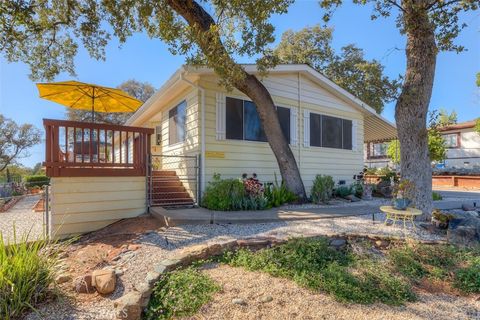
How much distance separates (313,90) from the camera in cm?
896

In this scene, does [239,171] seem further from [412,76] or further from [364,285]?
[364,285]

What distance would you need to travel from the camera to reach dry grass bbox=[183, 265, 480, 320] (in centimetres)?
226

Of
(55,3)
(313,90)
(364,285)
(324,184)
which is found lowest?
(364,285)

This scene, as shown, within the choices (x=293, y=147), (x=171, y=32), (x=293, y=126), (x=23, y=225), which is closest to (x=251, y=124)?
(x=293, y=126)

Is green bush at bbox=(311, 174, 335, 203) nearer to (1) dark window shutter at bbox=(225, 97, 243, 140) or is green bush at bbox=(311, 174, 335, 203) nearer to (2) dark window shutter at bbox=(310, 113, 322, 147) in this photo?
(2) dark window shutter at bbox=(310, 113, 322, 147)

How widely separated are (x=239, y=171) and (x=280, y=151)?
125 centimetres

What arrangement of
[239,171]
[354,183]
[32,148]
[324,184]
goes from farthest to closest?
1. [32,148]
2. [354,183]
3. [324,184]
4. [239,171]

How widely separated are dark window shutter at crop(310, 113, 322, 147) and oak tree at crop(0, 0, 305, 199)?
2.29 metres

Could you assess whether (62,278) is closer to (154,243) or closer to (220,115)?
(154,243)

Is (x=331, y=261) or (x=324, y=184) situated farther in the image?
(x=324, y=184)

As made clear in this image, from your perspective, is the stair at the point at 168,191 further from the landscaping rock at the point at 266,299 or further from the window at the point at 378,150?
the window at the point at 378,150

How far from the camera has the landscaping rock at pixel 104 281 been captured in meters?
2.74

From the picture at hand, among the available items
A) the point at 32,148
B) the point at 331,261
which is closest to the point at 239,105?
the point at 331,261

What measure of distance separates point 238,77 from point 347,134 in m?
6.19
